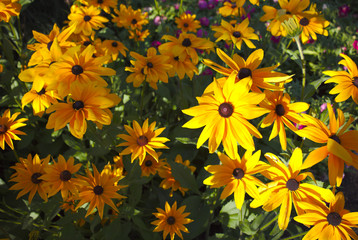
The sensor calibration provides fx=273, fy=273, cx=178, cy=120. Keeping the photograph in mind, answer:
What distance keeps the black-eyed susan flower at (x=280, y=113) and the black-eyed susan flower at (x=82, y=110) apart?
0.58m

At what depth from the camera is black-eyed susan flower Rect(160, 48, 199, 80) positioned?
1.44 m

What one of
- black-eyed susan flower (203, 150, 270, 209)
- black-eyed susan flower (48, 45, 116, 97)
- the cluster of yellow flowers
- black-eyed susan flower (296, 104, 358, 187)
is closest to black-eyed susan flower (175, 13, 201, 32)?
the cluster of yellow flowers

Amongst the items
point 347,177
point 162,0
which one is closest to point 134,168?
point 347,177

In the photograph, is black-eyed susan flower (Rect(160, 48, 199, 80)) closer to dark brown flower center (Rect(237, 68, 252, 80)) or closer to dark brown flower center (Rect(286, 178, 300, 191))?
dark brown flower center (Rect(237, 68, 252, 80))

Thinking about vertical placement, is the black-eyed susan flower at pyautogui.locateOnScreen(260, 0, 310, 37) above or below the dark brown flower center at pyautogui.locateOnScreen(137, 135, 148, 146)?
above

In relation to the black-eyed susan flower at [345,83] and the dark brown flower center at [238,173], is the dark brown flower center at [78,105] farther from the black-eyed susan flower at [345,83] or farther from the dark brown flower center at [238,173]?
the black-eyed susan flower at [345,83]

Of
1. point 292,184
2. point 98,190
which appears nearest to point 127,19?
point 98,190

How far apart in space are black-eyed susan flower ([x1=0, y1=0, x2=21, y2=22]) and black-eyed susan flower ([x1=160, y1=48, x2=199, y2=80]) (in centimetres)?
77

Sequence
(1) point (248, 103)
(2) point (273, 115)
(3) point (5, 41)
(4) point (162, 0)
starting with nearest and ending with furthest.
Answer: (1) point (248, 103), (2) point (273, 115), (3) point (5, 41), (4) point (162, 0)

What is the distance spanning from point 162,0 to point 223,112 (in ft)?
10.5

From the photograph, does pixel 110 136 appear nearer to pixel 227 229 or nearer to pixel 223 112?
pixel 223 112

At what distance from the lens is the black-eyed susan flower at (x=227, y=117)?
892mm

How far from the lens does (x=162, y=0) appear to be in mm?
3666

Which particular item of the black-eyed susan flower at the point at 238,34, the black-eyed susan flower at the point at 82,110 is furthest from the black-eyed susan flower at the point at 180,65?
the black-eyed susan flower at the point at 82,110
